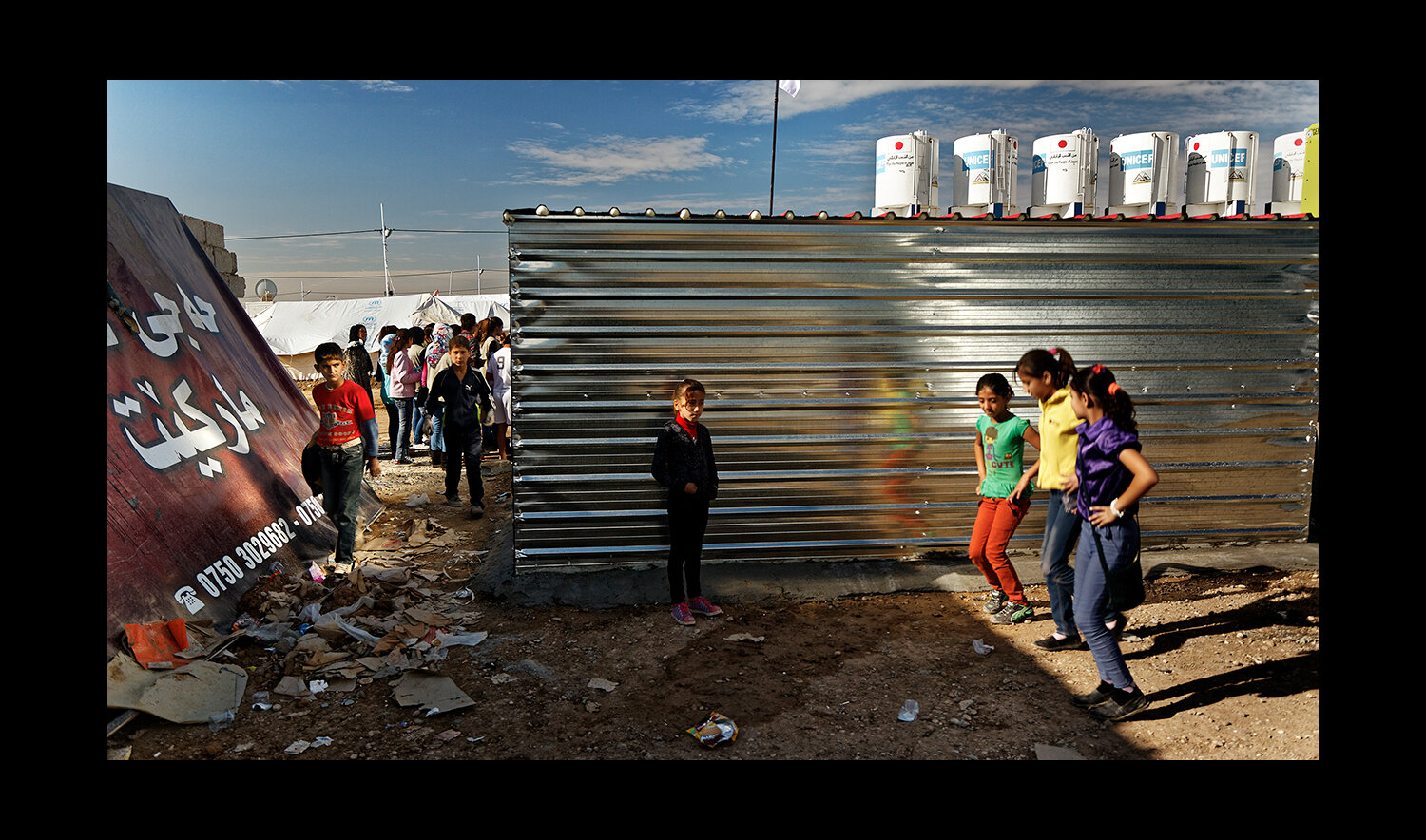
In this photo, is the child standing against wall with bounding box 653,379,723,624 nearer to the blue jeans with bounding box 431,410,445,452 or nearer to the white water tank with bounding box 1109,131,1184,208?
the white water tank with bounding box 1109,131,1184,208

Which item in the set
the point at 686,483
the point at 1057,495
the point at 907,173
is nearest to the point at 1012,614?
the point at 1057,495

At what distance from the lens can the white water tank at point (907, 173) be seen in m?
6.48

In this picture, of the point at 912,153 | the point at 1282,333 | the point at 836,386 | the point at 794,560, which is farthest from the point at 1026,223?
the point at 794,560

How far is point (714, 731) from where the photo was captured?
159 inches

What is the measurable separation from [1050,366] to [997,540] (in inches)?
50.6

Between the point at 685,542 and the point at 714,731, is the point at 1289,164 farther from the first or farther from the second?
the point at 714,731

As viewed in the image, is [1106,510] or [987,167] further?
[987,167]

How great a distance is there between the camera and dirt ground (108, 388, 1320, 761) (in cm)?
398

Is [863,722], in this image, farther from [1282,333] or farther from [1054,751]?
[1282,333]

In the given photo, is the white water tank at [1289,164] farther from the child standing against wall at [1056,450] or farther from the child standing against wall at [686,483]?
the child standing against wall at [686,483]

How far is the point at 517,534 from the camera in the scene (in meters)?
6.10

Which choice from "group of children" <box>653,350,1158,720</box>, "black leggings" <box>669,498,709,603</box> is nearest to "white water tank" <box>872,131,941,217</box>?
"group of children" <box>653,350,1158,720</box>

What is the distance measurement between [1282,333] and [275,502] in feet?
27.6

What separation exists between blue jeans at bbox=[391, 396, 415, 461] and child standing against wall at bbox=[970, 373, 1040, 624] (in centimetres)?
839
